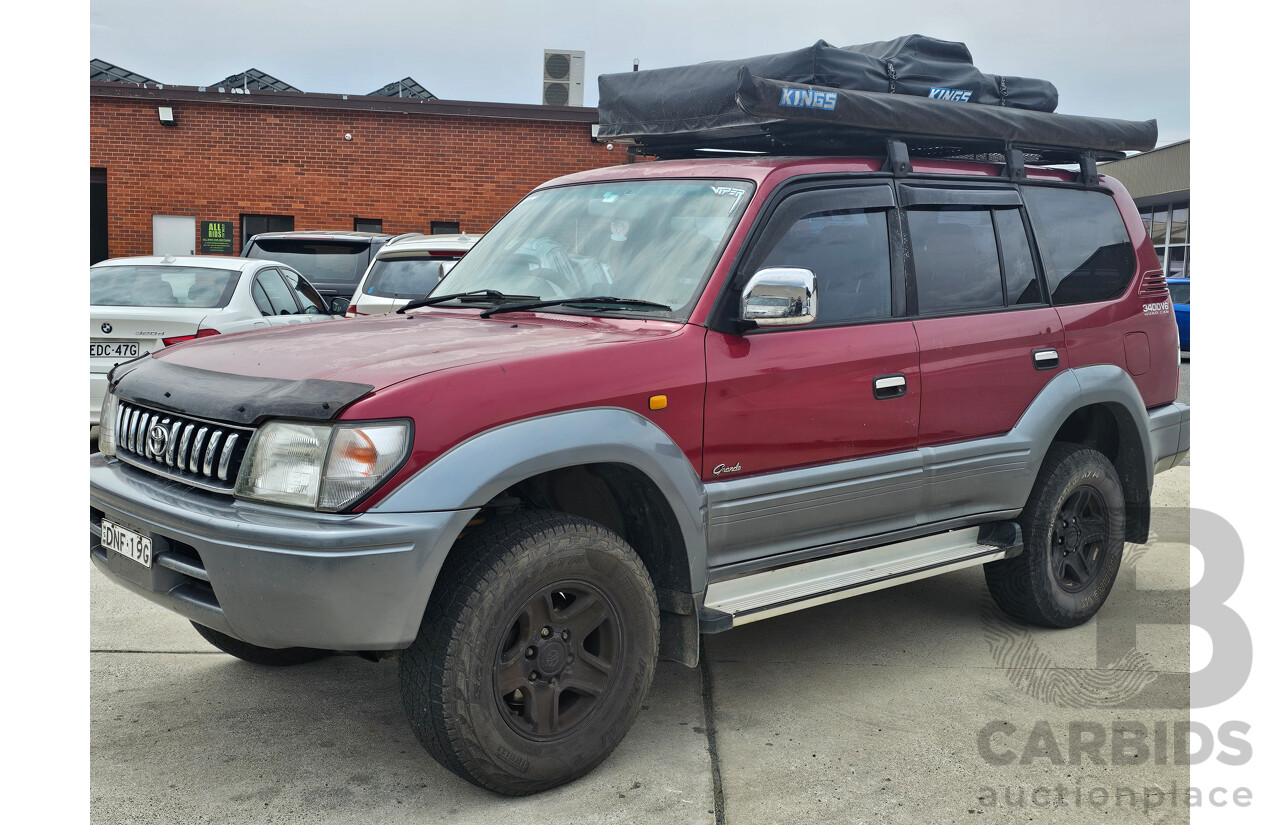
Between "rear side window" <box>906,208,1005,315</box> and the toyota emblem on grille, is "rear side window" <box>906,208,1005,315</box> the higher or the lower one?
the higher one

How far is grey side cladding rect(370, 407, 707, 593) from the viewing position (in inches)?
123

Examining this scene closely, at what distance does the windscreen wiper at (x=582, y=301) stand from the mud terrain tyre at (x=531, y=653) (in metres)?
0.89

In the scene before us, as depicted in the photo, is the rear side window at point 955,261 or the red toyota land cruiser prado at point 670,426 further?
the rear side window at point 955,261

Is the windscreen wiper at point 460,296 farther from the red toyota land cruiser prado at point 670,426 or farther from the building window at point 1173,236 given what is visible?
the building window at point 1173,236

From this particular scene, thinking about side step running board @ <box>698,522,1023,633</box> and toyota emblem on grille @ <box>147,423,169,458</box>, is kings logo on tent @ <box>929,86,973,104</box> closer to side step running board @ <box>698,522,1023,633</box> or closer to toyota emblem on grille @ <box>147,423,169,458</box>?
side step running board @ <box>698,522,1023,633</box>

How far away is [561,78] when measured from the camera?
23156 mm

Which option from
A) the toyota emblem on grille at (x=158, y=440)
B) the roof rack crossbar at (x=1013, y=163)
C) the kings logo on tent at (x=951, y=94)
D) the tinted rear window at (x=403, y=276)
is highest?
the kings logo on tent at (x=951, y=94)

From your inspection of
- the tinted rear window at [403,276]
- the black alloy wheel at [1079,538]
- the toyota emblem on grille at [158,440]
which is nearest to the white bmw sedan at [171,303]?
the tinted rear window at [403,276]

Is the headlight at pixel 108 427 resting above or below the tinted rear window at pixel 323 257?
below

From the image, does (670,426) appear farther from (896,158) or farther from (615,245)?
(896,158)

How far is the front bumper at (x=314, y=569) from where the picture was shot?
9.88ft

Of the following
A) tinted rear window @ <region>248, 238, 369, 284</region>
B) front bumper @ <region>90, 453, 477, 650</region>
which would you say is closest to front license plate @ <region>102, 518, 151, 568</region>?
front bumper @ <region>90, 453, 477, 650</region>

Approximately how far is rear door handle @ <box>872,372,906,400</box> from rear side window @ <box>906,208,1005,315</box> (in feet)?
1.16

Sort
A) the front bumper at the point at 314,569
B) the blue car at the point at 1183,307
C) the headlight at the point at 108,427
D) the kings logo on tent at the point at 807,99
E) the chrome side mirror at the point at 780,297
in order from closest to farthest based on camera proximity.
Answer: the front bumper at the point at 314,569 → the chrome side mirror at the point at 780,297 → the headlight at the point at 108,427 → the kings logo on tent at the point at 807,99 → the blue car at the point at 1183,307
